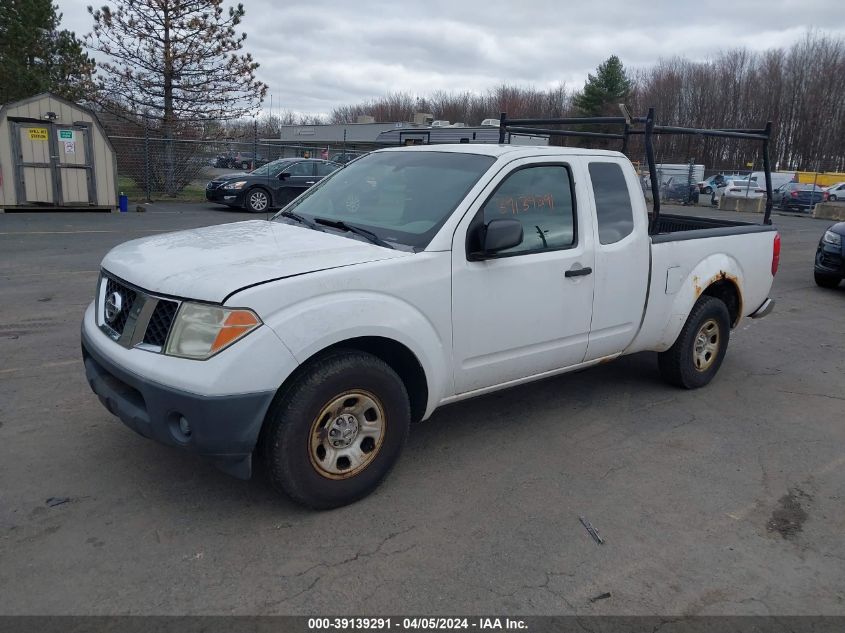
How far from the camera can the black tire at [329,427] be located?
3170 millimetres

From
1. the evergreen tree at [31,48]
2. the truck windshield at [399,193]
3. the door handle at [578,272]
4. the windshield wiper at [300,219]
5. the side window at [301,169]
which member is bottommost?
the door handle at [578,272]

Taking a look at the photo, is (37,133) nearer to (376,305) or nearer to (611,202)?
(611,202)

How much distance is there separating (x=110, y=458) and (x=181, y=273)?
139 centimetres

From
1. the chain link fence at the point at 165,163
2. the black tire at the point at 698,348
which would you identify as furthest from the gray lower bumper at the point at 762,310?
the chain link fence at the point at 165,163

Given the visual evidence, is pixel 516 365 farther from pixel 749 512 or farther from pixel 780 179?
pixel 780 179

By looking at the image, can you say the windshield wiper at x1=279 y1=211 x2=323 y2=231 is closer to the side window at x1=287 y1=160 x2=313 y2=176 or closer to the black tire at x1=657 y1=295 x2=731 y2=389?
the black tire at x1=657 y1=295 x2=731 y2=389

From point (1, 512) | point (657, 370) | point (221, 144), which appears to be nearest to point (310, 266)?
point (1, 512)

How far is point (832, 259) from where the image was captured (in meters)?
10.1

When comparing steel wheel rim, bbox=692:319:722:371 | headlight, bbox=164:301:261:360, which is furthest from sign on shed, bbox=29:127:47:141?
steel wheel rim, bbox=692:319:722:371

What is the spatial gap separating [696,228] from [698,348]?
4.52ft

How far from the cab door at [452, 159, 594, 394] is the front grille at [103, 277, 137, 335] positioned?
1652 millimetres

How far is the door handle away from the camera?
4230mm

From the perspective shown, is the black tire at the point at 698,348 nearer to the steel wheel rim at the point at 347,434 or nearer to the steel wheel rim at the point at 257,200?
the steel wheel rim at the point at 347,434

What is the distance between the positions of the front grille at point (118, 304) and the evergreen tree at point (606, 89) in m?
58.7
